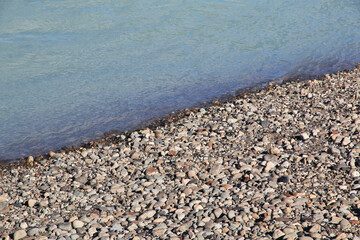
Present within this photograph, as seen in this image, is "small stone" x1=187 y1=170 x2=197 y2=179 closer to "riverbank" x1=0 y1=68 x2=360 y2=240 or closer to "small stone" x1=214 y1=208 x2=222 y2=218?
"riverbank" x1=0 y1=68 x2=360 y2=240

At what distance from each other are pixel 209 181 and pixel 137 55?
25.9 ft

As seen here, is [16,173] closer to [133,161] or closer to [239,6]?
[133,161]

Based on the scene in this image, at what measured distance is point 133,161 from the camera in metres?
7.51

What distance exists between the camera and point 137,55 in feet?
44.9

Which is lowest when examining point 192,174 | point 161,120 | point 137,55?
point 161,120

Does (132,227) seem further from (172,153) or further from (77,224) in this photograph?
(172,153)

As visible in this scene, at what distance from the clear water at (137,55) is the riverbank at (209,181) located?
1.59 m

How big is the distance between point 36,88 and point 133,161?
5446 millimetres

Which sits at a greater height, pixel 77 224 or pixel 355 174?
pixel 355 174

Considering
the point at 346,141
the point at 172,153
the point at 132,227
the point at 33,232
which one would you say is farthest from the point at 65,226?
the point at 346,141

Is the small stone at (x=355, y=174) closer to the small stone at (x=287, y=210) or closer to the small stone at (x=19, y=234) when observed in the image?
the small stone at (x=287, y=210)

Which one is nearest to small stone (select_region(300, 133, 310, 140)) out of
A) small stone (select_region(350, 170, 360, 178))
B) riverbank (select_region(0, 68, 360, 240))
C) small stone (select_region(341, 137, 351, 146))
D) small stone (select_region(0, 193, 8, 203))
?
riverbank (select_region(0, 68, 360, 240))

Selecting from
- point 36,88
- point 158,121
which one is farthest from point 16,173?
point 36,88

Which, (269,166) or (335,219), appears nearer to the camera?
(335,219)
